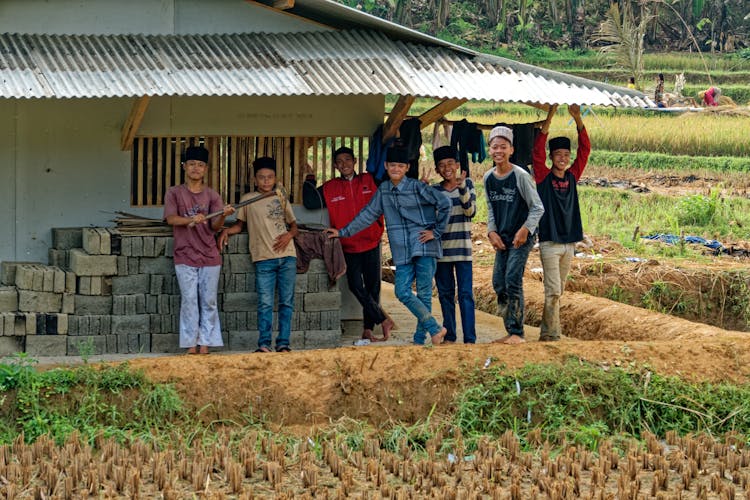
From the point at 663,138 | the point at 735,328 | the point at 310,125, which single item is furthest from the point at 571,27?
the point at 310,125

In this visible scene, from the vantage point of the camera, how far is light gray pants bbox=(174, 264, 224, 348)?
30.7 ft

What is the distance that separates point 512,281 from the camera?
966cm

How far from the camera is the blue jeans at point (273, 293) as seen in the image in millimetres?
9555

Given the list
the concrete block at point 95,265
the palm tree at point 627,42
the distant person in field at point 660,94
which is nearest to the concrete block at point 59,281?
the concrete block at point 95,265

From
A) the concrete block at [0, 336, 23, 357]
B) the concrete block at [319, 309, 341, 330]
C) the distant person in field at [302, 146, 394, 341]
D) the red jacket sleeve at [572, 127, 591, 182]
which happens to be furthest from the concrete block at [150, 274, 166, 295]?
the red jacket sleeve at [572, 127, 591, 182]

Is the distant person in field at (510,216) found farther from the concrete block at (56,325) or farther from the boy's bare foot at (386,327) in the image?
the concrete block at (56,325)

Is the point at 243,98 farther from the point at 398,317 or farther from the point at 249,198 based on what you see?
the point at 398,317

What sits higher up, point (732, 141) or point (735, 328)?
point (732, 141)

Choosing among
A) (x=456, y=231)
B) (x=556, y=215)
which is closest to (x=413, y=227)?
(x=456, y=231)

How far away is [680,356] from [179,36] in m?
4.94

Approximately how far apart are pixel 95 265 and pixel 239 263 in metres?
1.16

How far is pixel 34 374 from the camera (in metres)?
8.36

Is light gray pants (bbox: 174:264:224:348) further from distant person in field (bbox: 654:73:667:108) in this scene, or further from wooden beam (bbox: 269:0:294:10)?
distant person in field (bbox: 654:73:667:108)

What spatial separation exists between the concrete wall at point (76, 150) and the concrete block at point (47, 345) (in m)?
0.93
